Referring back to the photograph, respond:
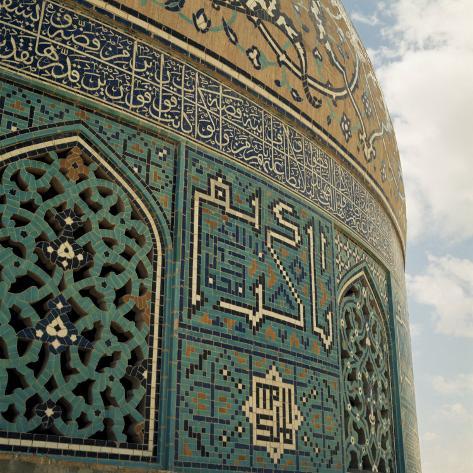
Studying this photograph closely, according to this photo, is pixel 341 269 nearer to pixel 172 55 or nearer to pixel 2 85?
pixel 172 55

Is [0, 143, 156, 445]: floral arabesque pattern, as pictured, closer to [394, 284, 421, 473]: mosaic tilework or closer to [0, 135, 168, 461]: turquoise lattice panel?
[0, 135, 168, 461]: turquoise lattice panel

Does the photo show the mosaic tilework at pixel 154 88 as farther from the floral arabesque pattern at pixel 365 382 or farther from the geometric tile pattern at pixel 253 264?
the floral arabesque pattern at pixel 365 382

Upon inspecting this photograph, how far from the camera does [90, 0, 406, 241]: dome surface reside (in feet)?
12.0

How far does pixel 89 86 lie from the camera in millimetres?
3203

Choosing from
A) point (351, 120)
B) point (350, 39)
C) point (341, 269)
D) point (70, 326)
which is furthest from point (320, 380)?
point (350, 39)

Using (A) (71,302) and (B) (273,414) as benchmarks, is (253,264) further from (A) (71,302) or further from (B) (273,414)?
(A) (71,302)

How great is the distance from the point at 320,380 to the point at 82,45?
2.05 m

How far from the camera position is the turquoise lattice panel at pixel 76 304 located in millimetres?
2637

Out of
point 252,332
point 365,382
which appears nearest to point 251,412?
point 252,332

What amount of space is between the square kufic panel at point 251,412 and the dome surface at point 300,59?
4.82ft

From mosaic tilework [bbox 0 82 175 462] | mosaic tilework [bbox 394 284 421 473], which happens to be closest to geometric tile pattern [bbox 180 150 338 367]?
mosaic tilework [bbox 0 82 175 462]

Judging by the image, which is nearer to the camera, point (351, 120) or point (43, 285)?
point (43, 285)

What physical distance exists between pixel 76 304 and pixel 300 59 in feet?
7.42

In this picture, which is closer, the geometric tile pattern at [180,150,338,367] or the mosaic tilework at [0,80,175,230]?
the mosaic tilework at [0,80,175,230]
